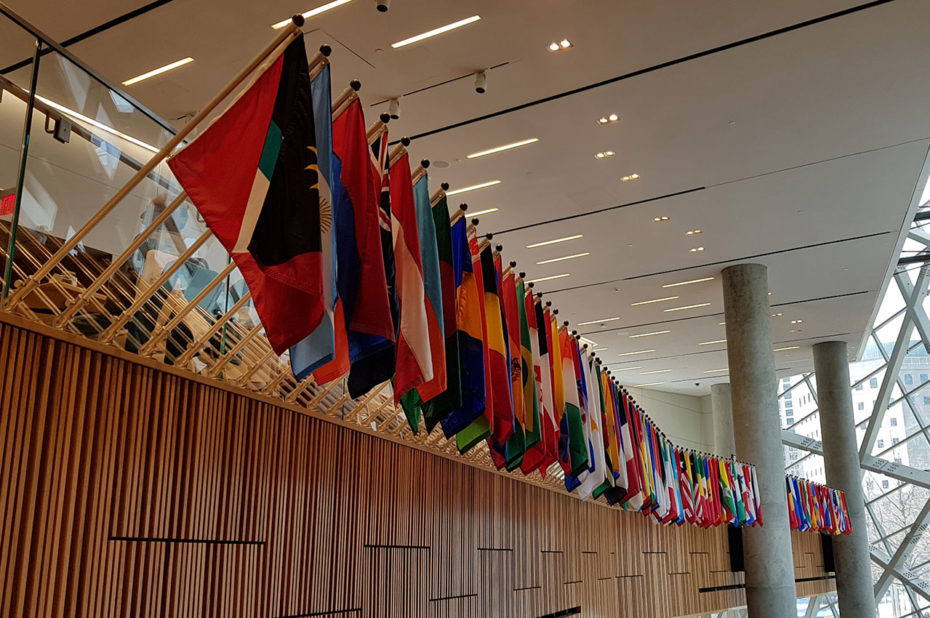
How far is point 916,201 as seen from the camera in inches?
588

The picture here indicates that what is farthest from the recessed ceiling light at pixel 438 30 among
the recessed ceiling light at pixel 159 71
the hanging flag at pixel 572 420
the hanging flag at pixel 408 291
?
the hanging flag at pixel 408 291

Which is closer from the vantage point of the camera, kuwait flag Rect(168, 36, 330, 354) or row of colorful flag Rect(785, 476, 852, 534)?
kuwait flag Rect(168, 36, 330, 354)

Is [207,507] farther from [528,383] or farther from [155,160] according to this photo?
[528,383]

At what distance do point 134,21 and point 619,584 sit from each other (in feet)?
33.1

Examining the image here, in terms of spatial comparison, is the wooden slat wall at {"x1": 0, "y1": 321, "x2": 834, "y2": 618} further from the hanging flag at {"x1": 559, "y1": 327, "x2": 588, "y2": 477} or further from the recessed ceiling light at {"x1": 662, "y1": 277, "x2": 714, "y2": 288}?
the recessed ceiling light at {"x1": 662, "y1": 277, "x2": 714, "y2": 288}

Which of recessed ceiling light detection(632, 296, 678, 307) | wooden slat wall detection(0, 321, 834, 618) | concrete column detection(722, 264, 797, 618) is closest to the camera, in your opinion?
wooden slat wall detection(0, 321, 834, 618)

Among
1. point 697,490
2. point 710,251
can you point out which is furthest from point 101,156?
point 710,251

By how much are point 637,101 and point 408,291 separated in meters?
7.36

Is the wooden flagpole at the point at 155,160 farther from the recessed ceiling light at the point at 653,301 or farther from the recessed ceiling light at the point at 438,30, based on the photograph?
the recessed ceiling light at the point at 653,301

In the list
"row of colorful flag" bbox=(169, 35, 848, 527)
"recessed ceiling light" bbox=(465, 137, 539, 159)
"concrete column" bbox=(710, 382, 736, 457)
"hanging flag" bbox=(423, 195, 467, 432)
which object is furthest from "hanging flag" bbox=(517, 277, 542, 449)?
"concrete column" bbox=(710, 382, 736, 457)

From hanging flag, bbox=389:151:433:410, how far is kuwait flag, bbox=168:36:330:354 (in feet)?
2.96

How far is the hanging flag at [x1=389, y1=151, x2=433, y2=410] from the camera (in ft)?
13.8

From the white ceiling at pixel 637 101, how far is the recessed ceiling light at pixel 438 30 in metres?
0.09

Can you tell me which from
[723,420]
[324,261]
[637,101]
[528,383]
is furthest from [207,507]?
[723,420]
